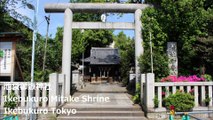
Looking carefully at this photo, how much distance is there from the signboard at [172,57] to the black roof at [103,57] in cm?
2394

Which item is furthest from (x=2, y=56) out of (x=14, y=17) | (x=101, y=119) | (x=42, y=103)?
(x=101, y=119)

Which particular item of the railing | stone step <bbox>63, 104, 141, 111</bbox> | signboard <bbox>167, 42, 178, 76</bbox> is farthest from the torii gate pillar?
signboard <bbox>167, 42, 178, 76</bbox>

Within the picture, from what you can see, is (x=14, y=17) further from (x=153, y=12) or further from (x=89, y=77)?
(x=89, y=77)

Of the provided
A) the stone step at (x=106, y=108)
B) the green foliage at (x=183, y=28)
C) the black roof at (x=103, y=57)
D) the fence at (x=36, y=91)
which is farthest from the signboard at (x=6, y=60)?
the black roof at (x=103, y=57)

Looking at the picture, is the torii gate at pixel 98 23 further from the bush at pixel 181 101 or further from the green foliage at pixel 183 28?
the bush at pixel 181 101

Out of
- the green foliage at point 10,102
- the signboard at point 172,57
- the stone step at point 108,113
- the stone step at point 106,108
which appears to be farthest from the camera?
the signboard at point 172,57

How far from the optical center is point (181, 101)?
9000 mm

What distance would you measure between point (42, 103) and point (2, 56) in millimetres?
2494

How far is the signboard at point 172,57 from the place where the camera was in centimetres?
1277

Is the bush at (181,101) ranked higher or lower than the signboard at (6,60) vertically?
lower

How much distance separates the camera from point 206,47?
1194cm

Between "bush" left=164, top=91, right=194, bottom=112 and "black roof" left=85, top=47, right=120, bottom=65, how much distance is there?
91.4 feet

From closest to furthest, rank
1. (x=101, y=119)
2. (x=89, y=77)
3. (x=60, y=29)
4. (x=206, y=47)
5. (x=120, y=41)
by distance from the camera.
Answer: (x=101, y=119) < (x=206, y=47) < (x=60, y=29) < (x=89, y=77) < (x=120, y=41)

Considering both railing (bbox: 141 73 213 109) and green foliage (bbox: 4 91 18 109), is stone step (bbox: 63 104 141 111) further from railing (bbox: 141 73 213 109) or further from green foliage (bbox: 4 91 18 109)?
green foliage (bbox: 4 91 18 109)
